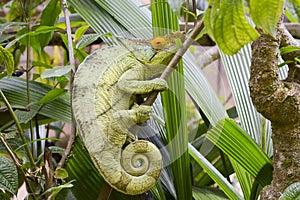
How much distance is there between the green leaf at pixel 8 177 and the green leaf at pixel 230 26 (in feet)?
1.44

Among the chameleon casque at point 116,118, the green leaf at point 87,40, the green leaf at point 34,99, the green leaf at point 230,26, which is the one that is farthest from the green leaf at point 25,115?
the green leaf at point 230,26

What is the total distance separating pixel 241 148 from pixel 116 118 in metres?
0.27

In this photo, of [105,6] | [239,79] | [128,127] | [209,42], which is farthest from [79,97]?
[209,42]

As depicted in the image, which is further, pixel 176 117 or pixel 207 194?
pixel 207 194

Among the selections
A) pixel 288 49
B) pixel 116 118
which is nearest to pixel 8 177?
pixel 116 118

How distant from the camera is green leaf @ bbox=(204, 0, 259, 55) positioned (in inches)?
14.1

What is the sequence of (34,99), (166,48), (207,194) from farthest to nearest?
(34,99) < (207,194) < (166,48)

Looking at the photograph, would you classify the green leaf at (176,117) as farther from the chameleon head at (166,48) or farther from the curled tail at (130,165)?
the curled tail at (130,165)

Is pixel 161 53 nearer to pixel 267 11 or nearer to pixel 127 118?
pixel 127 118

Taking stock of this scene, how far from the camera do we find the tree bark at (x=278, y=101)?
69 cm

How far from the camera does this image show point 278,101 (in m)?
0.70

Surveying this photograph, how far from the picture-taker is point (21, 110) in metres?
1.04

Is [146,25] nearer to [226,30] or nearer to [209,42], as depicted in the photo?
[209,42]

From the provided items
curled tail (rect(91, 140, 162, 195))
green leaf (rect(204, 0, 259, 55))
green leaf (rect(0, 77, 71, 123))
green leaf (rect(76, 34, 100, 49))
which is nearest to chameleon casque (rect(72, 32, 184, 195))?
curled tail (rect(91, 140, 162, 195))
